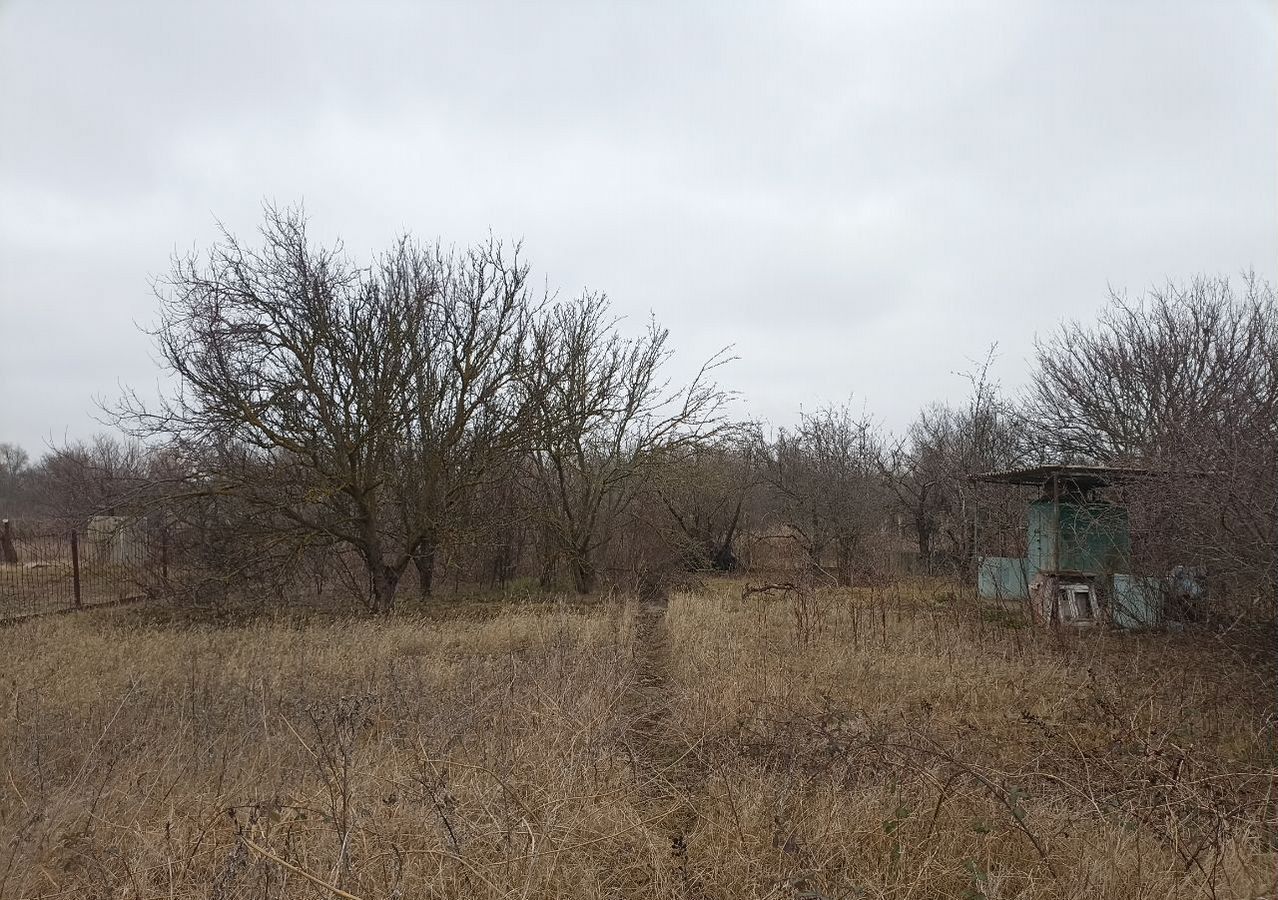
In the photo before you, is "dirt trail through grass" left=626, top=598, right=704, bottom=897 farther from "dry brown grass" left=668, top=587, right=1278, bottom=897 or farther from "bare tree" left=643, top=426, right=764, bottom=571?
"bare tree" left=643, top=426, right=764, bottom=571

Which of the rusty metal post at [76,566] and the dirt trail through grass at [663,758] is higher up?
the rusty metal post at [76,566]

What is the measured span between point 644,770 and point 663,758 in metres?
0.54

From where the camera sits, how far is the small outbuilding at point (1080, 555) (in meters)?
9.71

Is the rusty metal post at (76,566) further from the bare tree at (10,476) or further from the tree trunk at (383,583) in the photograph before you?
the bare tree at (10,476)

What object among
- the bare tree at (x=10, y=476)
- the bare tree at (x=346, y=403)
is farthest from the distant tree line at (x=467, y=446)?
the bare tree at (x=10, y=476)

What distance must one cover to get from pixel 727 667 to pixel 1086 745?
3.02m

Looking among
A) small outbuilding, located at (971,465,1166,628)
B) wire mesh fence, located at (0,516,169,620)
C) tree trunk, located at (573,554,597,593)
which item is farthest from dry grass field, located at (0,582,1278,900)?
tree trunk, located at (573,554,597,593)

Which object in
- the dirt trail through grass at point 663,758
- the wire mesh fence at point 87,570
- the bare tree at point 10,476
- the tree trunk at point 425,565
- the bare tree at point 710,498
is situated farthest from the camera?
the bare tree at point 10,476

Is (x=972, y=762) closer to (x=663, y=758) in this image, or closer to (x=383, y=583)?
(x=663, y=758)

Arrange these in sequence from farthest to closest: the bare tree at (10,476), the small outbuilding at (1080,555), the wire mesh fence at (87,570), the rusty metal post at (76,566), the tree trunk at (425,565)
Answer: the bare tree at (10,476) → the tree trunk at (425,565) → the rusty metal post at (76,566) → the wire mesh fence at (87,570) → the small outbuilding at (1080,555)

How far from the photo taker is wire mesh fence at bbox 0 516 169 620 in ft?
42.0

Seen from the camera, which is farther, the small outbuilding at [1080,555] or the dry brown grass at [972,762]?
the small outbuilding at [1080,555]

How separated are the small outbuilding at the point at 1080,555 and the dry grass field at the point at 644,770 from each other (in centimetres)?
133

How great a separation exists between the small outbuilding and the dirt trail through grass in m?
4.98
